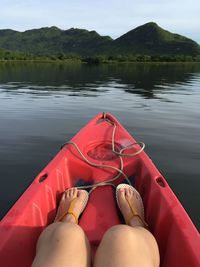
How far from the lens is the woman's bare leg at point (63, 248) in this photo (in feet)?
8.37

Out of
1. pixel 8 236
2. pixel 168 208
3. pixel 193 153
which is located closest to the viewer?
pixel 8 236

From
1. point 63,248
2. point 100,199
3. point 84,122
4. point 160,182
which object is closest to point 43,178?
point 100,199

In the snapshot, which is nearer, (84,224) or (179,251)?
(179,251)

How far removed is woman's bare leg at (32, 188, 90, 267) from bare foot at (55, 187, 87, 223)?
73cm

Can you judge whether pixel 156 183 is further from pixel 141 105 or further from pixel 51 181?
pixel 141 105

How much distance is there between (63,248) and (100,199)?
6.50 feet

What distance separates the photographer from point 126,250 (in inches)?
105

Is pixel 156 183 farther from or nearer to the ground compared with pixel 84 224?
farther from the ground

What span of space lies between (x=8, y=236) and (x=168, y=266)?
1669 mm

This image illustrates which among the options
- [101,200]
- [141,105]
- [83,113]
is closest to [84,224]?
[101,200]

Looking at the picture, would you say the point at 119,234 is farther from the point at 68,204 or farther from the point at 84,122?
the point at 84,122

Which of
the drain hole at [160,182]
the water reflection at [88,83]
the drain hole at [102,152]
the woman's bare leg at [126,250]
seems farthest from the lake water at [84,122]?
the water reflection at [88,83]

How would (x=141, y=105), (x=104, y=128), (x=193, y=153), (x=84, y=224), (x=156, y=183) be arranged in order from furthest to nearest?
1. (x=141, y=105)
2. (x=193, y=153)
3. (x=104, y=128)
4. (x=156, y=183)
5. (x=84, y=224)

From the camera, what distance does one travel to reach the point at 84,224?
4.02 meters
